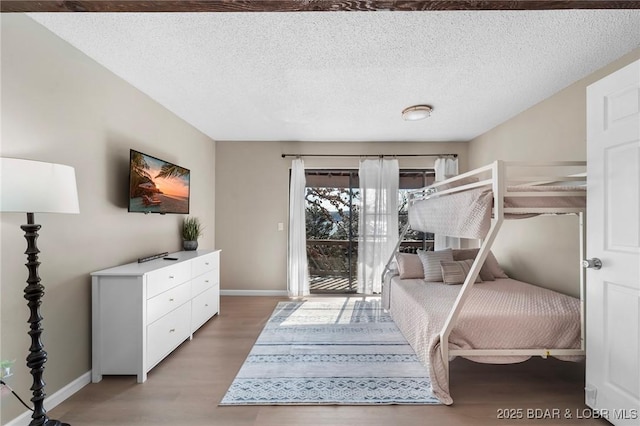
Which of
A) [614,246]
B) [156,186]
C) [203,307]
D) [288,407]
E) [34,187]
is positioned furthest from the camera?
[203,307]

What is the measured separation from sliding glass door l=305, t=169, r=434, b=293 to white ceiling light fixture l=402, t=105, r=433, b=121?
1543 mm

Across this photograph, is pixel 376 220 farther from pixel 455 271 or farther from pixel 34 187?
pixel 34 187

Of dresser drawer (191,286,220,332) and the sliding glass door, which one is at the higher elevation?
the sliding glass door

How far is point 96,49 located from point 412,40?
220cm

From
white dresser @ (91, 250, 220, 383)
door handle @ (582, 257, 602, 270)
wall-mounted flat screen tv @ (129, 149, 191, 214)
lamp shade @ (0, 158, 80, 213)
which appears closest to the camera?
lamp shade @ (0, 158, 80, 213)

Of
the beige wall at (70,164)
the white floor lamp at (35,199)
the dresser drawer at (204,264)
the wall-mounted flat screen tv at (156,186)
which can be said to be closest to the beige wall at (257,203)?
the dresser drawer at (204,264)

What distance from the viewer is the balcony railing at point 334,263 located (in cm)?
482

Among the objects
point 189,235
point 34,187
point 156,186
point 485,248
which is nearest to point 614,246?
point 485,248

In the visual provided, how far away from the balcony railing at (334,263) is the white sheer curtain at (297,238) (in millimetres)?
315

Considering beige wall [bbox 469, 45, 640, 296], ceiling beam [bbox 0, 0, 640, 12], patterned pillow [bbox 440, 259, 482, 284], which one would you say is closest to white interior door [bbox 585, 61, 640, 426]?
ceiling beam [bbox 0, 0, 640, 12]

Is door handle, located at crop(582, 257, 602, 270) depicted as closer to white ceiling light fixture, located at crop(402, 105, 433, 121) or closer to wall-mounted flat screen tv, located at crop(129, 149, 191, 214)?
white ceiling light fixture, located at crop(402, 105, 433, 121)

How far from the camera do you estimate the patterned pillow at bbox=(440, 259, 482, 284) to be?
3.18 metres

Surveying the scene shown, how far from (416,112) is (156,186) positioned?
275 cm

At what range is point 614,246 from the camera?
68.6 inches
